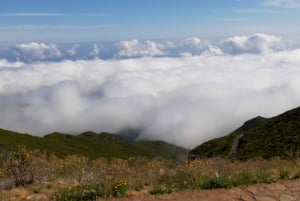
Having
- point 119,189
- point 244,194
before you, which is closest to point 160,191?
point 119,189

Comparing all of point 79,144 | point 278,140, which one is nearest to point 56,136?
point 79,144

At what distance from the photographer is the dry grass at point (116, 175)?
31.5ft

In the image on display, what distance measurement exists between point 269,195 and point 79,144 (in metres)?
192

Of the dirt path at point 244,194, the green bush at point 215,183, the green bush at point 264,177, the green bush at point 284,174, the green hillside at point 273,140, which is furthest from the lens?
the green hillside at point 273,140

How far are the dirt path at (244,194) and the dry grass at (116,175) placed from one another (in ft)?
0.85

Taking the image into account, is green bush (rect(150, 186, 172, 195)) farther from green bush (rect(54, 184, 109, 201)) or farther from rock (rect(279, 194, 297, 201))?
rock (rect(279, 194, 297, 201))

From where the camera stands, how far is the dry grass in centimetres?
959

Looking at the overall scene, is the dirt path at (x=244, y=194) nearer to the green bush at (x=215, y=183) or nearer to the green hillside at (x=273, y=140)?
the green bush at (x=215, y=183)

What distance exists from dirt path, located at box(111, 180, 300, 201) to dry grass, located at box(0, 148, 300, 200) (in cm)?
26

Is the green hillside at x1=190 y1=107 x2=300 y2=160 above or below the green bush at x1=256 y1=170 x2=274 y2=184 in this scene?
above

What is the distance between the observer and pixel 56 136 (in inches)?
7653

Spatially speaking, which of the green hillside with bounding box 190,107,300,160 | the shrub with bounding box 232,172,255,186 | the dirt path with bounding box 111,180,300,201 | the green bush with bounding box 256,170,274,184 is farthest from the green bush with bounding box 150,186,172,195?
the green hillside with bounding box 190,107,300,160

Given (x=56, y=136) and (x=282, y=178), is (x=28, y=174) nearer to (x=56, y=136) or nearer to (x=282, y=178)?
(x=282, y=178)

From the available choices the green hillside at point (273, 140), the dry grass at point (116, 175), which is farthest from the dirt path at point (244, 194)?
the green hillside at point (273, 140)
